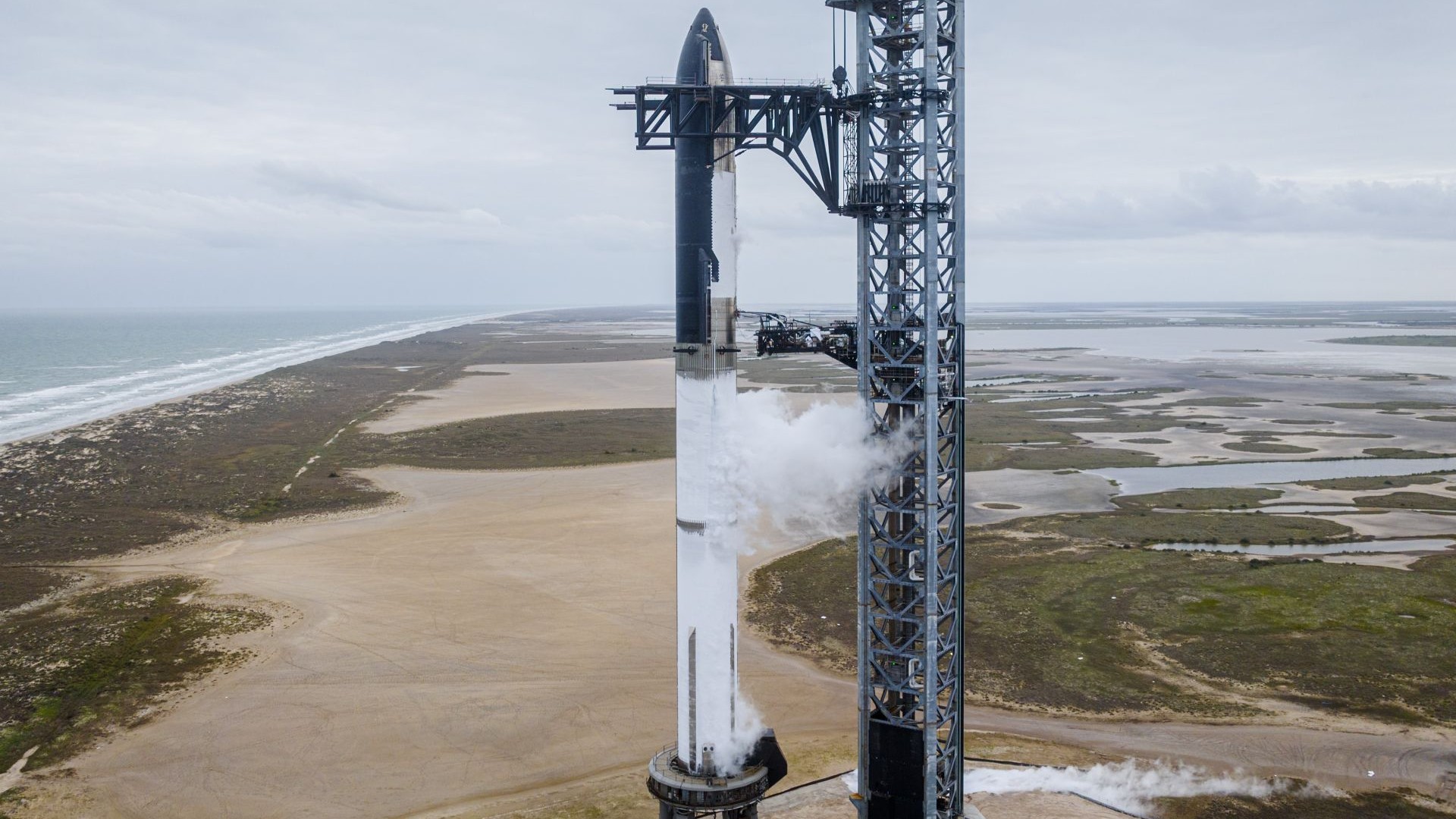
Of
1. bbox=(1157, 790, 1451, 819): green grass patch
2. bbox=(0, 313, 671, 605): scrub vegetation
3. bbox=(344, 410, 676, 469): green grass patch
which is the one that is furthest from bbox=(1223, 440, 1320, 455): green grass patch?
bbox=(1157, 790, 1451, 819): green grass patch

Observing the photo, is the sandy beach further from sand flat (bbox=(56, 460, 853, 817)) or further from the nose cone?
the nose cone

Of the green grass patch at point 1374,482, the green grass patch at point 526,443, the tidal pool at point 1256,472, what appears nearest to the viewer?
the green grass patch at point 1374,482

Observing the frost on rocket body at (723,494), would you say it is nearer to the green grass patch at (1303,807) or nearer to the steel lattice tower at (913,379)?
the steel lattice tower at (913,379)

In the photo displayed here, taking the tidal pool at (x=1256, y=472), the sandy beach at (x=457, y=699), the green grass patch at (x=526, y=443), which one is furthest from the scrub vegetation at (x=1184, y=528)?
the green grass patch at (x=526, y=443)

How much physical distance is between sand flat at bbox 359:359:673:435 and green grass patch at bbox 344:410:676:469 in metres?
5.74

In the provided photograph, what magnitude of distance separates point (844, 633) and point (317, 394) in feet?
344

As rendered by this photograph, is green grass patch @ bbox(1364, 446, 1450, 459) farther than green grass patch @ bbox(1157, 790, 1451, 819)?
Yes

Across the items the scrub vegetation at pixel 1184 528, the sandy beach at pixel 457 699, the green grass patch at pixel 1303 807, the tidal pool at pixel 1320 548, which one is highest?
the scrub vegetation at pixel 1184 528

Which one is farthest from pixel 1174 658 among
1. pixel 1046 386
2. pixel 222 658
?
pixel 1046 386

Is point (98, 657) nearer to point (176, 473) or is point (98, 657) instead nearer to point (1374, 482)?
point (176, 473)

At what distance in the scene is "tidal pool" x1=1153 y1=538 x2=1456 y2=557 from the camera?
54469 millimetres

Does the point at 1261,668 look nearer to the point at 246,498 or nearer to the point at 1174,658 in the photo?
the point at 1174,658

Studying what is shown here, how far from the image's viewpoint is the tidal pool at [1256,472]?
73062 mm

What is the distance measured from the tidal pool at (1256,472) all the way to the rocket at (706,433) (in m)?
53.3
